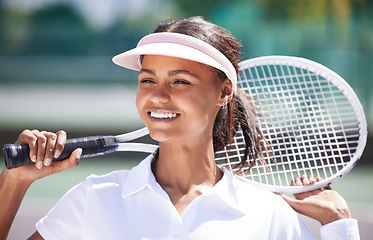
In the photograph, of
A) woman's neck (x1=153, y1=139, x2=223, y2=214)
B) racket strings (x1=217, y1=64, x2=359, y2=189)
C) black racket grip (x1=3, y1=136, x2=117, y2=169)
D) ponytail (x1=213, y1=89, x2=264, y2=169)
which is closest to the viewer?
black racket grip (x1=3, y1=136, x2=117, y2=169)

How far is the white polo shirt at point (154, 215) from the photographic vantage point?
55.0 inches

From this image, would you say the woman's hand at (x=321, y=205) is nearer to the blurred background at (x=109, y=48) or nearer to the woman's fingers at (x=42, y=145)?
the woman's fingers at (x=42, y=145)

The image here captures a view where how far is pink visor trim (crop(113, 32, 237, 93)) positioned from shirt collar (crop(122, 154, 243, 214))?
26cm

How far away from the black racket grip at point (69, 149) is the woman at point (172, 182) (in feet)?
0.06

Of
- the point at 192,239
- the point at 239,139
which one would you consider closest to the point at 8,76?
the point at 239,139

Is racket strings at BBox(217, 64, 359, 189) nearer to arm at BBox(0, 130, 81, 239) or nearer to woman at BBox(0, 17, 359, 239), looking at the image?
woman at BBox(0, 17, 359, 239)

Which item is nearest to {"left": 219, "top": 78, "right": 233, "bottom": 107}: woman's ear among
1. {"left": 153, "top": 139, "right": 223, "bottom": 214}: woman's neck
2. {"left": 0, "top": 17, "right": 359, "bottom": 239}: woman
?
{"left": 0, "top": 17, "right": 359, "bottom": 239}: woman

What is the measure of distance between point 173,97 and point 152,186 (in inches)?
8.8

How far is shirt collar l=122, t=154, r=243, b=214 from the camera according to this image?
1.45 metres

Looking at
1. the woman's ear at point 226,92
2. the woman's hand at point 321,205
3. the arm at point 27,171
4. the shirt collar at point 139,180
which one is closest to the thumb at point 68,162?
the arm at point 27,171

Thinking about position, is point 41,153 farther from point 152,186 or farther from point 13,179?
point 152,186

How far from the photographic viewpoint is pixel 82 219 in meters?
1.42

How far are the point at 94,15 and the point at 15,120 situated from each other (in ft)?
5.52

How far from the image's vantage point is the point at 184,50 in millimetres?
1418
